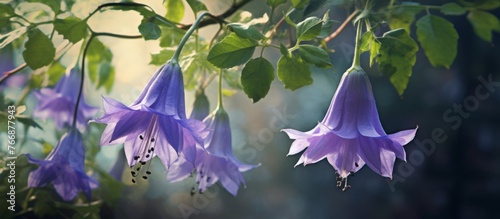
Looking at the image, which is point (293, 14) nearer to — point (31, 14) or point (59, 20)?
point (59, 20)

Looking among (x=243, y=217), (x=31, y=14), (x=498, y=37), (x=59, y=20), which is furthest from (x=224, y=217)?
(x=59, y=20)

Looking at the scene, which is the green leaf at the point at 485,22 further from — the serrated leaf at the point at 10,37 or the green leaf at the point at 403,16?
the serrated leaf at the point at 10,37

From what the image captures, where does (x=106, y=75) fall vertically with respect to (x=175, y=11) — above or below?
below

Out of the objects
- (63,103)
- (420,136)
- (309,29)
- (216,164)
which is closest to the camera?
(309,29)

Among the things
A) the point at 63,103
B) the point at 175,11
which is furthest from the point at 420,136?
the point at 175,11

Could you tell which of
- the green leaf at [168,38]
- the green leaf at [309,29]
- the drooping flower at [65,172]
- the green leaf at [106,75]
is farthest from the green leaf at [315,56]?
the green leaf at [106,75]

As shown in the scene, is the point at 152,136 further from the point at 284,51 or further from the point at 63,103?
the point at 63,103

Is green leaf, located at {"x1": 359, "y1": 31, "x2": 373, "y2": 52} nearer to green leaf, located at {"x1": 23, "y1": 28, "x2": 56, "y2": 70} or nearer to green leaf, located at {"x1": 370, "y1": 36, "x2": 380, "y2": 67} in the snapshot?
green leaf, located at {"x1": 370, "y1": 36, "x2": 380, "y2": 67}
